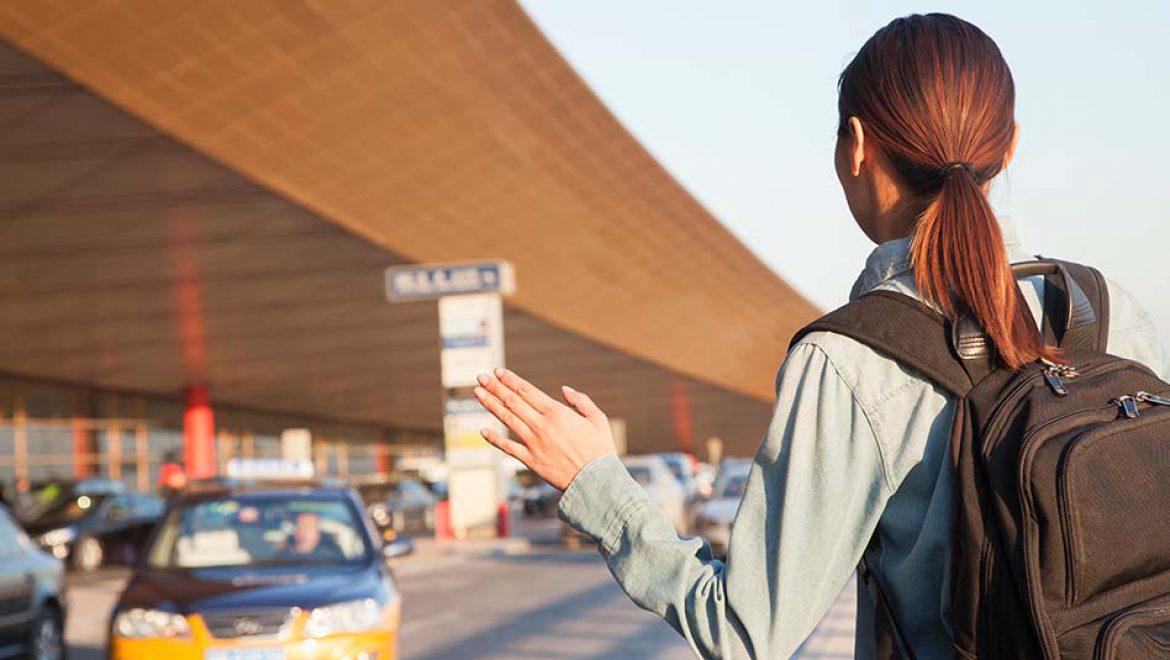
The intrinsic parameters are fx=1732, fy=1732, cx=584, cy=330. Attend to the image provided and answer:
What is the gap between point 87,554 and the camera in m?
29.9

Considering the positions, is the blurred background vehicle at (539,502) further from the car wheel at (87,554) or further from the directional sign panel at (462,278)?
the car wheel at (87,554)

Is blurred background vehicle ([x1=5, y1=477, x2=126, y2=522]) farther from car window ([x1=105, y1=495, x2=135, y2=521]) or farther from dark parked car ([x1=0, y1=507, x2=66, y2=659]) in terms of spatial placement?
dark parked car ([x1=0, y1=507, x2=66, y2=659])

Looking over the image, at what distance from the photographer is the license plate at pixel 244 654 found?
9.70m

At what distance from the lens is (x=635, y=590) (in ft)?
7.02

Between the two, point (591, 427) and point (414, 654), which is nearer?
point (591, 427)

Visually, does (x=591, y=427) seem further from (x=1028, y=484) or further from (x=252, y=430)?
(x=252, y=430)

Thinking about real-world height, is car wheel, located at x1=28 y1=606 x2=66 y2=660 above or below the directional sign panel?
below

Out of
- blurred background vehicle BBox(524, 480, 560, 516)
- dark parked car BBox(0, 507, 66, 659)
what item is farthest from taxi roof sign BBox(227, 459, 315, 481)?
blurred background vehicle BBox(524, 480, 560, 516)

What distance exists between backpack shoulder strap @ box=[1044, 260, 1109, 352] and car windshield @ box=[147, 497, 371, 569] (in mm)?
9174

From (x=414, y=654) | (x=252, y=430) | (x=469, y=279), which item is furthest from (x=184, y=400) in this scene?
(x=414, y=654)

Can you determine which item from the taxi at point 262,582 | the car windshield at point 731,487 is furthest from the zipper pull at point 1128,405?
the car windshield at point 731,487

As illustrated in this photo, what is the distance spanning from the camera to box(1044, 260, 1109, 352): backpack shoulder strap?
2180 mm

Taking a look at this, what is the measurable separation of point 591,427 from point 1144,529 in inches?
27.7

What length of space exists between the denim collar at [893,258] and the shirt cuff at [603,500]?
0.39m
